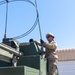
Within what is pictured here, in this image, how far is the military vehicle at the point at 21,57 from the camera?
17.7 ft

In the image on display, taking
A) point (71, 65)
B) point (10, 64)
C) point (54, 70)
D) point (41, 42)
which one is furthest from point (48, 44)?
point (71, 65)

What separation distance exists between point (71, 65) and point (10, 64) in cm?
1136

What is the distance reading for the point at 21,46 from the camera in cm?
654

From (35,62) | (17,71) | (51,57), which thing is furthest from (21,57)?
(17,71)

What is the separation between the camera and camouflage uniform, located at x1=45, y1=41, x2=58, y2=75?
21.2 feet

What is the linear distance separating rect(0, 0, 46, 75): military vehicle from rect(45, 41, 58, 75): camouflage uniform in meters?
0.20

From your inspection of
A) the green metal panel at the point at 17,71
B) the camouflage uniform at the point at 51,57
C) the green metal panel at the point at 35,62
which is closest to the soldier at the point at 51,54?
the camouflage uniform at the point at 51,57

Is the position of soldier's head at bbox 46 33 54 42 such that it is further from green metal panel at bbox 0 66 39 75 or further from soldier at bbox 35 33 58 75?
green metal panel at bbox 0 66 39 75

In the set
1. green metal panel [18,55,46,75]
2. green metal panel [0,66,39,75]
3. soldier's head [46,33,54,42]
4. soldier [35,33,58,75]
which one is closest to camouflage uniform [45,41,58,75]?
soldier [35,33,58,75]

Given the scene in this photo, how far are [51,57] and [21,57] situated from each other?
30.9 inches

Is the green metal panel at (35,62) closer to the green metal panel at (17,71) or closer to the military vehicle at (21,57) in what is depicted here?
the military vehicle at (21,57)

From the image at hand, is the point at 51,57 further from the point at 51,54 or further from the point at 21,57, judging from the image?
the point at 21,57

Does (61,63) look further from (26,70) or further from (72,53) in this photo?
(26,70)

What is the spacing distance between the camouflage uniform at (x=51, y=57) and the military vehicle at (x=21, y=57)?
20 cm
